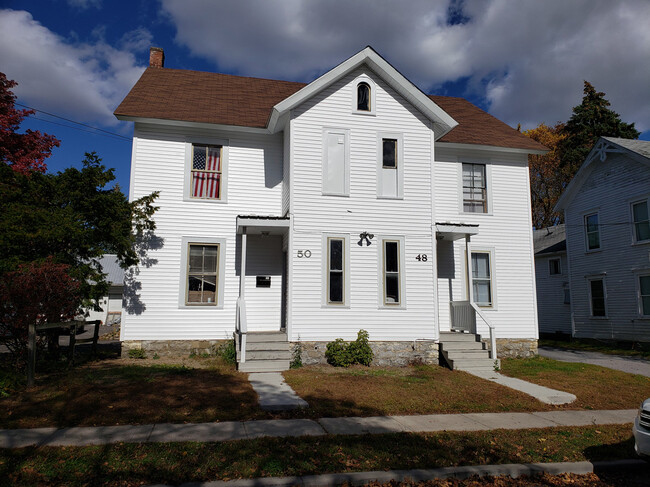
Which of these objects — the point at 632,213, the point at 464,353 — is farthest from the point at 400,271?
the point at 632,213

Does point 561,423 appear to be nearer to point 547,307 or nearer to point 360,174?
point 360,174

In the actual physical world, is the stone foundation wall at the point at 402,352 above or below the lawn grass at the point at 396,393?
above

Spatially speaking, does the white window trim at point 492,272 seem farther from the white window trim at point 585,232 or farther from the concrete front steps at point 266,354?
the white window trim at point 585,232

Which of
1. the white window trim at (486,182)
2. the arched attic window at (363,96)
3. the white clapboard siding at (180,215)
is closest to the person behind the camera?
the white clapboard siding at (180,215)

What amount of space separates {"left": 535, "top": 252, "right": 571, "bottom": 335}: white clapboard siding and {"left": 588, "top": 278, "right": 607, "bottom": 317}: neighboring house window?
2599 mm

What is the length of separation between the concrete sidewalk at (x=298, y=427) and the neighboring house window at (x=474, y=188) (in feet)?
27.9

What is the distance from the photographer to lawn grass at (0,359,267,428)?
6.73 m

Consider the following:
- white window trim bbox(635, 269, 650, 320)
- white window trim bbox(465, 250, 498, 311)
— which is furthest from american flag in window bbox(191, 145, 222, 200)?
white window trim bbox(635, 269, 650, 320)

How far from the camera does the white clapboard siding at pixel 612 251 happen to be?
19.9 m

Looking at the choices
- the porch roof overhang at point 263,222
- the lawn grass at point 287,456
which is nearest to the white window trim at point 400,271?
the porch roof overhang at point 263,222

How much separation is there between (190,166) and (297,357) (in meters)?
6.57

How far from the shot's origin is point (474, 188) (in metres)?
15.8

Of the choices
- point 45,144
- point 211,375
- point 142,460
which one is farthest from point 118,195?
point 45,144

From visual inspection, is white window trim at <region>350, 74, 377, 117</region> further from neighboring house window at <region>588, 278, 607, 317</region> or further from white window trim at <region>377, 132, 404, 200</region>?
neighboring house window at <region>588, 278, 607, 317</region>
